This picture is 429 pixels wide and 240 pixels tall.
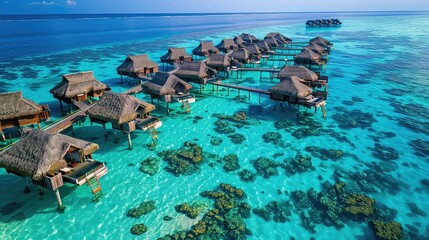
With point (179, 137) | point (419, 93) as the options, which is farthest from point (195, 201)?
point (419, 93)

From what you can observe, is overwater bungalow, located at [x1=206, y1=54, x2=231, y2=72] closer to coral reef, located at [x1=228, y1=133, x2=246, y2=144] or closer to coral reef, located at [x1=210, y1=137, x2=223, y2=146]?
coral reef, located at [x1=228, y1=133, x2=246, y2=144]

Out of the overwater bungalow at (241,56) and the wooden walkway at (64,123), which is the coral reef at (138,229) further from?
the overwater bungalow at (241,56)

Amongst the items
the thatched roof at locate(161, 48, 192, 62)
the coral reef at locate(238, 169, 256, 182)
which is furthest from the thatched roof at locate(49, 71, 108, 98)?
the coral reef at locate(238, 169, 256, 182)

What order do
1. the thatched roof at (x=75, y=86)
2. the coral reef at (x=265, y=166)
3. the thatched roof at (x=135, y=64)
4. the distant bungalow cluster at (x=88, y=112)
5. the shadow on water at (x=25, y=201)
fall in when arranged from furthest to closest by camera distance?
the thatched roof at (x=135, y=64) < the thatched roof at (x=75, y=86) < the coral reef at (x=265, y=166) < the shadow on water at (x=25, y=201) < the distant bungalow cluster at (x=88, y=112)

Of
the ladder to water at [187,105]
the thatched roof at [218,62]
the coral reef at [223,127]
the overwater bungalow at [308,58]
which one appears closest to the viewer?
the coral reef at [223,127]

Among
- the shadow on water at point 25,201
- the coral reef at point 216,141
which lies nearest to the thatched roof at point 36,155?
the shadow on water at point 25,201

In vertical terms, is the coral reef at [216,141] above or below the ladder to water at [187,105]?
below
